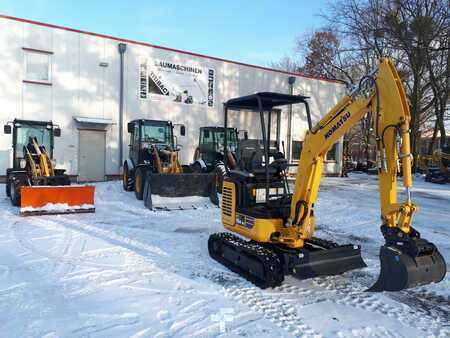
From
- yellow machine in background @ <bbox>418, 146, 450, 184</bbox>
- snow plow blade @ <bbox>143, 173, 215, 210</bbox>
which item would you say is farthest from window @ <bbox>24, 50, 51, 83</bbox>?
yellow machine in background @ <bbox>418, 146, 450, 184</bbox>

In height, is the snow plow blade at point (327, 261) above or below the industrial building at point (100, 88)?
below

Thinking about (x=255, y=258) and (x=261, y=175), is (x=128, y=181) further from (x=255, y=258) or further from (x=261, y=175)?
(x=255, y=258)

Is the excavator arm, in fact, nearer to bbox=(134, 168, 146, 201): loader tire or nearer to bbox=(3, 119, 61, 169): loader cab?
bbox=(134, 168, 146, 201): loader tire

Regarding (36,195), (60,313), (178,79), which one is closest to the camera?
(60,313)

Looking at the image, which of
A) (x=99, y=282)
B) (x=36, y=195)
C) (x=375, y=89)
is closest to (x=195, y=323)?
(x=99, y=282)

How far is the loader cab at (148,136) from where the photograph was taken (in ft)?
41.0

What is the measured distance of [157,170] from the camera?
1191 cm

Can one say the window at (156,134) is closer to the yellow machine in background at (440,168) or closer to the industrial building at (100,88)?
the industrial building at (100,88)

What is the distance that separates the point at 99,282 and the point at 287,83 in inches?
717

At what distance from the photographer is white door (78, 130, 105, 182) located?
15828 millimetres

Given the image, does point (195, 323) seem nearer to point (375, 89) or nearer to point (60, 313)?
point (60, 313)

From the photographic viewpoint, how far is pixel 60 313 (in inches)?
153

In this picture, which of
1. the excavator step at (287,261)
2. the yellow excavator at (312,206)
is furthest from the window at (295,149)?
the excavator step at (287,261)

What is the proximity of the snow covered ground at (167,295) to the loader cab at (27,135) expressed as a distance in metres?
3.65
